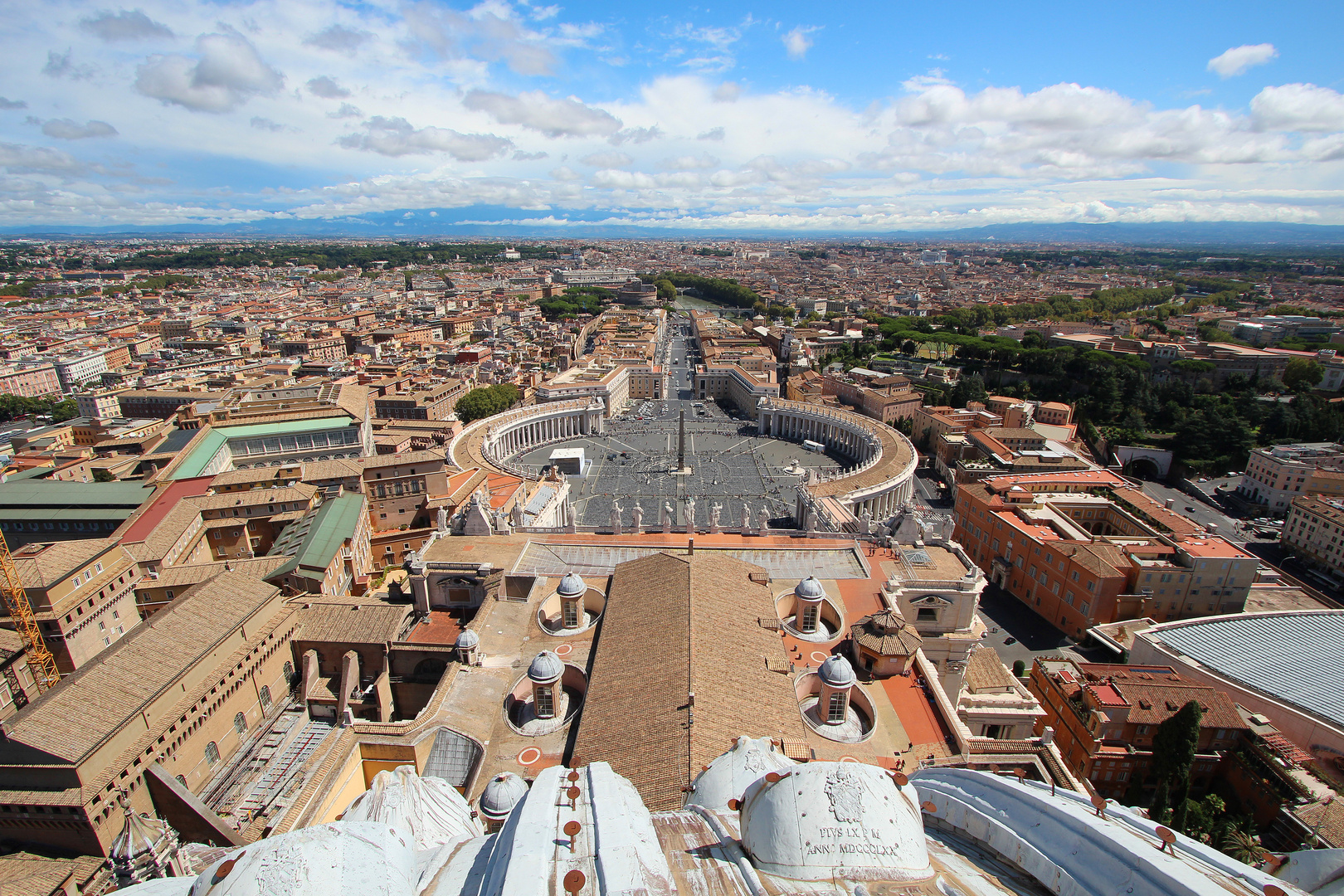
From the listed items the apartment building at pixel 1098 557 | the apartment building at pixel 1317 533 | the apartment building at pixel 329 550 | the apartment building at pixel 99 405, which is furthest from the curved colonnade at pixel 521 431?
the apartment building at pixel 1317 533

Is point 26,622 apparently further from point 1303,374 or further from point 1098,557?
point 1303,374

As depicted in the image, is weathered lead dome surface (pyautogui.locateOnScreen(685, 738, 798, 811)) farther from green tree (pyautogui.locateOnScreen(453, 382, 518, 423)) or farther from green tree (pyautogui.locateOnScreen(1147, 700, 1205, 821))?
green tree (pyautogui.locateOnScreen(453, 382, 518, 423))

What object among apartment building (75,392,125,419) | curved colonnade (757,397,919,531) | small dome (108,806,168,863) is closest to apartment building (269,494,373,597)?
Answer: small dome (108,806,168,863)

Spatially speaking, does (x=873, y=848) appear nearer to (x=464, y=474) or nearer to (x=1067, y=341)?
(x=464, y=474)

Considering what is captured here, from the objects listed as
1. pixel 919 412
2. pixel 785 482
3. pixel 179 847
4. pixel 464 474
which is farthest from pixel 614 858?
pixel 919 412

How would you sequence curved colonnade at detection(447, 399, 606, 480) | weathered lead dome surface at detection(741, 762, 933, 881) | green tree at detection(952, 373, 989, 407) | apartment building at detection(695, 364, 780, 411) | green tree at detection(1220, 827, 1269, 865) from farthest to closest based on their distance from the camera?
apartment building at detection(695, 364, 780, 411) < green tree at detection(952, 373, 989, 407) < curved colonnade at detection(447, 399, 606, 480) < green tree at detection(1220, 827, 1269, 865) < weathered lead dome surface at detection(741, 762, 933, 881)

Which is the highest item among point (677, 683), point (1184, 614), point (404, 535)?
point (677, 683)
